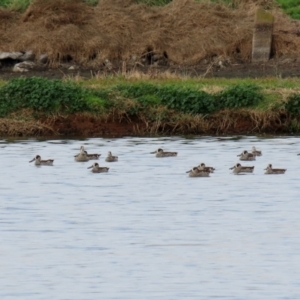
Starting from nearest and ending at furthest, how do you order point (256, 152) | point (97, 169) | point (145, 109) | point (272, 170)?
point (272, 170)
point (97, 169)
point (256, 152)
point (145, 109)

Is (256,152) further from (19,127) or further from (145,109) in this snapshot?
(19,127)

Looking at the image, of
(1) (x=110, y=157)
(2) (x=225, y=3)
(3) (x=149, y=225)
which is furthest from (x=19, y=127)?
(2) (x=225, y=3)

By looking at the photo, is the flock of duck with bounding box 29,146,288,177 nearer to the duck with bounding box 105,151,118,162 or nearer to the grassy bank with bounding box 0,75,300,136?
the duck with bounding box 105,151,118,162

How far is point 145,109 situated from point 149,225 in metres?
10.8

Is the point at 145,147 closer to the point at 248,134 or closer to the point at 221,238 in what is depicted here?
the point at 248,134

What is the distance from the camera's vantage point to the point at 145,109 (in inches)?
1254

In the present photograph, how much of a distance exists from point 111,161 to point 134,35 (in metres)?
12.8

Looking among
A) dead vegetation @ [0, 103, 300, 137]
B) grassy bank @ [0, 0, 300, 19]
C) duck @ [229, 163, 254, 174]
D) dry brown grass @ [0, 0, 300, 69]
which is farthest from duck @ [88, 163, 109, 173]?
grassy bank @ [0, 0, 300, 19]

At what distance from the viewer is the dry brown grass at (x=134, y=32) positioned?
39344mm

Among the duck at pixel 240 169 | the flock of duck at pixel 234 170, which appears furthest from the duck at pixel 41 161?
the duck at pixel 240 169

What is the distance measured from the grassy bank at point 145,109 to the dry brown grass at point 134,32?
709cm

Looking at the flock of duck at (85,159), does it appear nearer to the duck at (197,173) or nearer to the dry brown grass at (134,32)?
the duck at (197,173)

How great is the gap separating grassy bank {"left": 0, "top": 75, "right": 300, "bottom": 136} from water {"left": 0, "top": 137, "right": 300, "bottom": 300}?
1.46 meters

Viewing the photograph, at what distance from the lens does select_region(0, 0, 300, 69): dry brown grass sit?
129 feet
